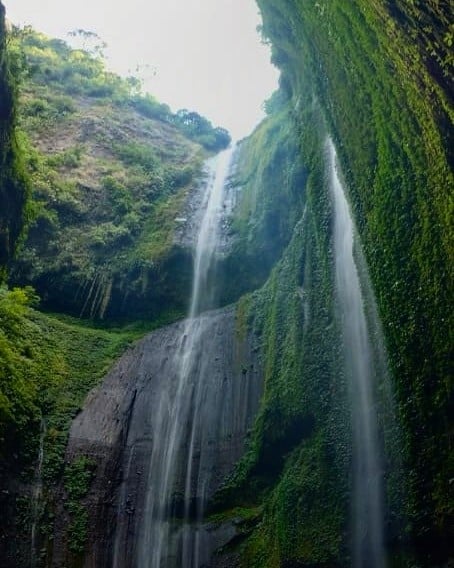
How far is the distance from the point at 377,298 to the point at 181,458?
6233 millimetres

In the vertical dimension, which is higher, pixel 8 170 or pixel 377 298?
pixel 8 170

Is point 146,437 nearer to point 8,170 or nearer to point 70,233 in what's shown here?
point 8,170

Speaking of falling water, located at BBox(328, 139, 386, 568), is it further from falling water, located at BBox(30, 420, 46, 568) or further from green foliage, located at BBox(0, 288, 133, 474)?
green foliage, located at BBox(0, 288, 133, 474)

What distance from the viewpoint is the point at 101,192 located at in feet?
67.7

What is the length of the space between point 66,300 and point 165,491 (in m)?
7.83

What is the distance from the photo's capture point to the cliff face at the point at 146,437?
10.4 metres

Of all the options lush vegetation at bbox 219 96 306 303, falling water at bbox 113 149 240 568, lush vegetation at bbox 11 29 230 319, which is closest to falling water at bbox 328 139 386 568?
falling water at bbox 113 149 240 568

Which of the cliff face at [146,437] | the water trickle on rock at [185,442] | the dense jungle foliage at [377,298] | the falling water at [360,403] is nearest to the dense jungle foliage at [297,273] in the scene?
the dense jungle foliage at [377,298]

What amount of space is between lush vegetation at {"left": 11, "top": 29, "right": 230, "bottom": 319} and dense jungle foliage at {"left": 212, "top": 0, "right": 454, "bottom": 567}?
468 centimetres

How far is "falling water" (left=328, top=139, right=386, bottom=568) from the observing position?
9039mm

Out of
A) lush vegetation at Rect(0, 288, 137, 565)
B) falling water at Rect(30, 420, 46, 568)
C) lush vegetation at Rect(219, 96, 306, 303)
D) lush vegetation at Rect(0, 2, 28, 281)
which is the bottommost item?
falling water at Rect(30, 420, 46, 568)

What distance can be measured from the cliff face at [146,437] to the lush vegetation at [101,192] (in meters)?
2.61

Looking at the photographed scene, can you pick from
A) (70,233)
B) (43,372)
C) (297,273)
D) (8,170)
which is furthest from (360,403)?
(70,233)

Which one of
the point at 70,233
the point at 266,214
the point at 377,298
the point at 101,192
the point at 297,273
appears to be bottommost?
the point at 377,298
